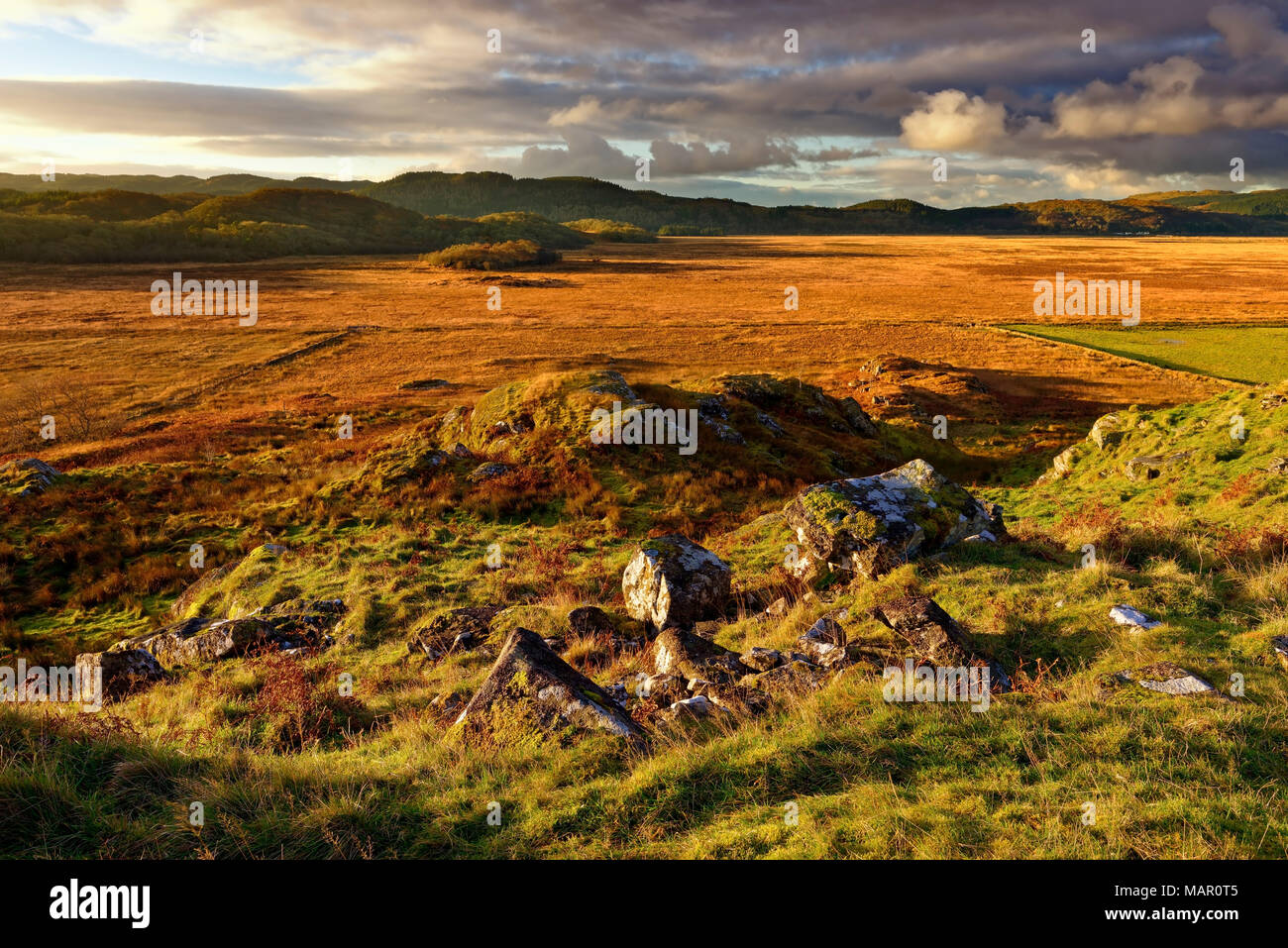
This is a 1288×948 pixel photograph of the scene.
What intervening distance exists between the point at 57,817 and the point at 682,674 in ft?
20.5

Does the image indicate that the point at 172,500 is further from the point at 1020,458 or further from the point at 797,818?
the point at 1020,458

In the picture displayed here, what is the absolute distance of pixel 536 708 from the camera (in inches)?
299

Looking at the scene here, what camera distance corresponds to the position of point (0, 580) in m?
19.1

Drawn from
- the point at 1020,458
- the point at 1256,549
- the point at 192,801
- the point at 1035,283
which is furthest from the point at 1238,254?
the point at 192,801

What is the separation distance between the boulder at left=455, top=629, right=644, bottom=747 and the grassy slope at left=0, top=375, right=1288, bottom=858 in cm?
39

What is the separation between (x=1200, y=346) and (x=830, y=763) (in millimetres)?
71513

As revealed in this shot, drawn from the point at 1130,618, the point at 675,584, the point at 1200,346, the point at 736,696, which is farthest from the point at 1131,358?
the point at 736,696

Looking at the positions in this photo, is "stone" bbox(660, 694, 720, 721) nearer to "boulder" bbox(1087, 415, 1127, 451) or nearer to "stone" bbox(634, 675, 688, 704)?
"stone" bbox(634, 675, 688, 704)

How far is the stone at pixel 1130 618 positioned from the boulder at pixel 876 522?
11.8ft

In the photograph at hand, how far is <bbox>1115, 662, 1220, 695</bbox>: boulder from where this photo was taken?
710 centimetres

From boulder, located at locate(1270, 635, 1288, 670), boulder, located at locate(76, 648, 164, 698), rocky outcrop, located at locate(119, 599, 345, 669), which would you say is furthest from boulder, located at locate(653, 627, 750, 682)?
boulder, located at locate(76, 648, 164, 698)

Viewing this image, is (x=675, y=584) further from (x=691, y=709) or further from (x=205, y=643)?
Answer: (x=205, y=643)

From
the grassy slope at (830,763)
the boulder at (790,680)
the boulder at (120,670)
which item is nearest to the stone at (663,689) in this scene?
the boulder at (790,680)

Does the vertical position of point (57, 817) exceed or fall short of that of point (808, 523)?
it falls short
